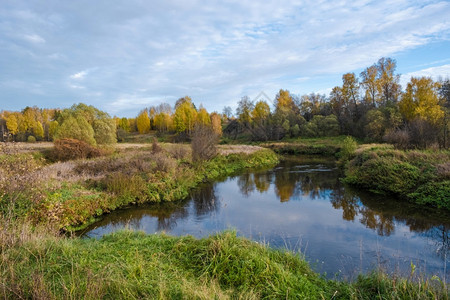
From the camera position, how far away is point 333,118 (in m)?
41.9

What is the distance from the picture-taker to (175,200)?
43.8 feet

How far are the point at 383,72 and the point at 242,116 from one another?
27.0m

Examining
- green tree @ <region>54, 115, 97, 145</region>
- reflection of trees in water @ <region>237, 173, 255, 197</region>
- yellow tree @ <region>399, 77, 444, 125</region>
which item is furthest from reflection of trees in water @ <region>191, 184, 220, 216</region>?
yellow tree @ <region>399, 77, 444, 125</region>

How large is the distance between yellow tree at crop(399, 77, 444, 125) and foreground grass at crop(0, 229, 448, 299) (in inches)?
1082

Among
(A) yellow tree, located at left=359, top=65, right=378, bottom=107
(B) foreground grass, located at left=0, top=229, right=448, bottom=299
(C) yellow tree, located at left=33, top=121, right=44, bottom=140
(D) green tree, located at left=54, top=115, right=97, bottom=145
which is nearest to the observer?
(B) foreground grass, located at left=0, top=229, right=448, bottom=299

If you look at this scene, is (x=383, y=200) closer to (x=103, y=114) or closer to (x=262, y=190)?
(x=262, y=190)

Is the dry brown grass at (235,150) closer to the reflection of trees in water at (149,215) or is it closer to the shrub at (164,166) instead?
the shrub at (164,166)

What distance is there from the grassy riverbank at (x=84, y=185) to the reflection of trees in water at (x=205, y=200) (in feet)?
2.29

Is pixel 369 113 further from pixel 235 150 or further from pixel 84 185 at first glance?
pixel 84 185

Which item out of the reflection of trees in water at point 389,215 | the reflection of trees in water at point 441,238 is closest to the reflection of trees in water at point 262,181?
the reflection of trees in water at point 389,215

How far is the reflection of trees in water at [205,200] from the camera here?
39.0 feet

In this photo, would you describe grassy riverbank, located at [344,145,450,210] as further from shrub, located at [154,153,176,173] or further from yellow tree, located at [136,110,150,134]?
yellow tree, located at [136,110,150,134]

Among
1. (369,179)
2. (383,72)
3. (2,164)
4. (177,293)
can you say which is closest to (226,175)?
(369,179)

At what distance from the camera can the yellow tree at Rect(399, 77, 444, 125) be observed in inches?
1077
